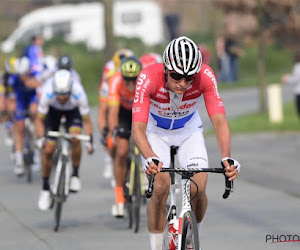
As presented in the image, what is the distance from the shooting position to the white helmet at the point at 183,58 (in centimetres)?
746

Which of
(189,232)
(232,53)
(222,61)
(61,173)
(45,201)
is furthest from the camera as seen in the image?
(222,61)

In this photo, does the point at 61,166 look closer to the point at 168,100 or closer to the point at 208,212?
the point at 208,212

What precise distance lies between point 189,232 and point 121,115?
15.3ft

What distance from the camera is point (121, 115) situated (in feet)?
38.6

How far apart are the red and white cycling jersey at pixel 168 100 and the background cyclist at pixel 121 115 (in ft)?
9.37

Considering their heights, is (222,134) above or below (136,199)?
above

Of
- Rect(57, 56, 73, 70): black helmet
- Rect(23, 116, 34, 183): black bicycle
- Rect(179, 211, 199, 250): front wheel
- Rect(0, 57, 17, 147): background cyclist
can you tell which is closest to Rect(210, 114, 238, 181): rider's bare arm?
Rect(179, 211, 199, 250): front wheel

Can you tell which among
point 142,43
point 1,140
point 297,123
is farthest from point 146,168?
point 142,43

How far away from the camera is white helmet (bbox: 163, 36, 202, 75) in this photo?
7.46 m

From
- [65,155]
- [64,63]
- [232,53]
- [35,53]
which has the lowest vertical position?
[65,155]

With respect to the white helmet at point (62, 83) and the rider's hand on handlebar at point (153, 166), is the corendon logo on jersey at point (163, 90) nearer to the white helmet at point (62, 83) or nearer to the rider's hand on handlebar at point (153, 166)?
the rider's hand on handlebar at point (153, 166)

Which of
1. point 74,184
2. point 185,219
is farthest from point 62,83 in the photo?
point 185,219

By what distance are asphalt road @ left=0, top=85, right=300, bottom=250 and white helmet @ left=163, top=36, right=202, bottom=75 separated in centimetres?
256

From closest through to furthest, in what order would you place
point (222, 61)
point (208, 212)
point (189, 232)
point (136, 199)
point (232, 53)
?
1. point (189, 232)
2. point (136, 199)
3. point (208, 212)
4. point (232, 53)
5. point (222, 61)
